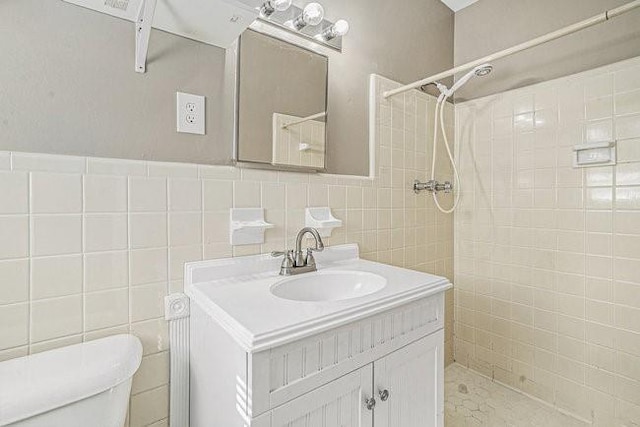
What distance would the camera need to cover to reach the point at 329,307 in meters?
0.73

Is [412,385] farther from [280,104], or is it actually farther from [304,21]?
[304,21]

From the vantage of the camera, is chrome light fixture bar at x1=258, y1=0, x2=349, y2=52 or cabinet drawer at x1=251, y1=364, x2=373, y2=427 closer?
cabinet drawer at x1=251, y1=364, x2=373, y2=427

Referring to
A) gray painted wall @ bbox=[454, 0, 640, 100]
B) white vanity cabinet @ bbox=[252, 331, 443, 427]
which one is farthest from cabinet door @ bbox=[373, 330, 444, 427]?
gray painted wall @ bbox=[454, 0, 640, 100]

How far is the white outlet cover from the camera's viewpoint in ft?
2.98

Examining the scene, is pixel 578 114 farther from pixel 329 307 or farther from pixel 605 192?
pixel 329 307

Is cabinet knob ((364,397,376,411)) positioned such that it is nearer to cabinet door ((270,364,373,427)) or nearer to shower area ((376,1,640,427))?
cabinet door ((270,364,373,427))

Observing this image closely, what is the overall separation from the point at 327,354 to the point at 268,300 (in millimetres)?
196

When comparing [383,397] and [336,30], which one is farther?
[336,30]

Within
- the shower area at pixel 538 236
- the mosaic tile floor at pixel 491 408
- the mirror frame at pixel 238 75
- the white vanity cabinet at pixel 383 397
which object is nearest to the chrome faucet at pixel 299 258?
the mirror frame at pixel 238 75

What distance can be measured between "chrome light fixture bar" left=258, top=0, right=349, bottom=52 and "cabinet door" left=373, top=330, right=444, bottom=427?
1147mm

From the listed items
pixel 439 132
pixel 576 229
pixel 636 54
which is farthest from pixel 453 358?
pixel 636 54

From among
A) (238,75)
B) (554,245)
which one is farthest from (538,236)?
(238,75)

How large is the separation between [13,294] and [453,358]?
2091mm

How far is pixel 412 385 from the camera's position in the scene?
92cm
